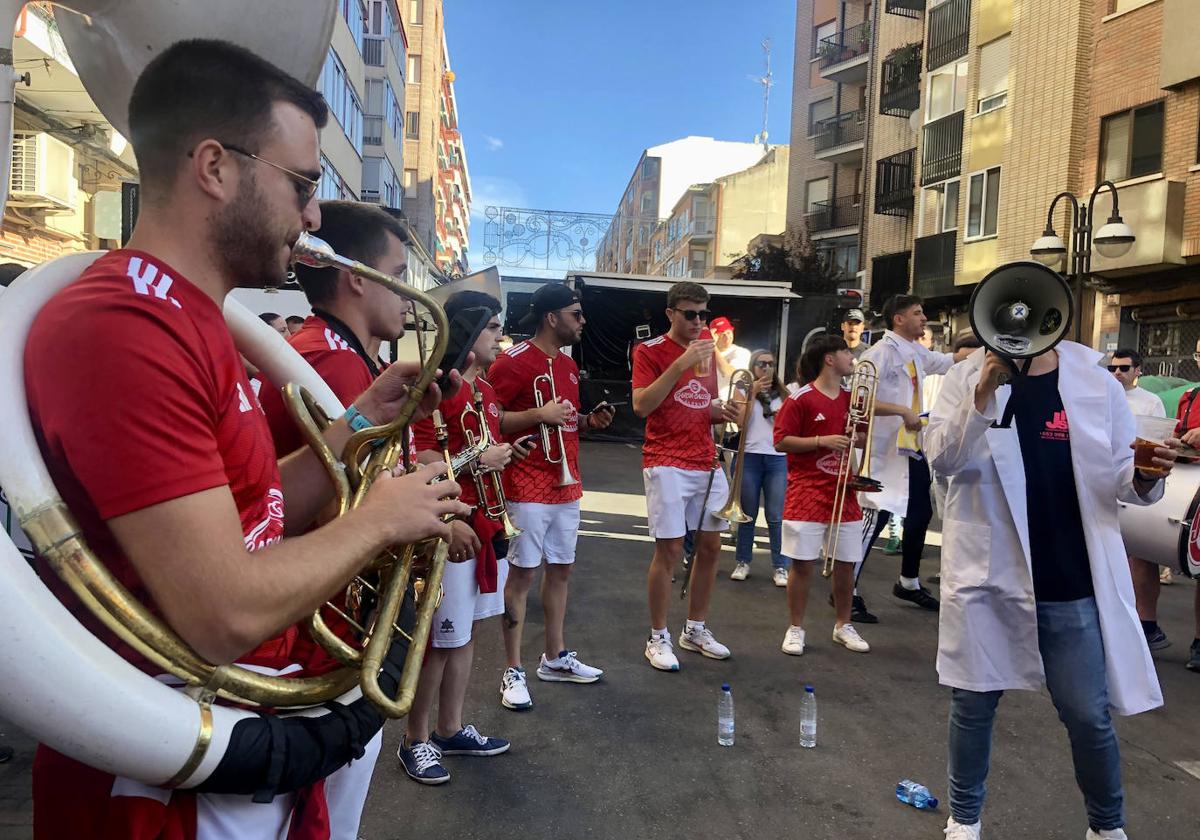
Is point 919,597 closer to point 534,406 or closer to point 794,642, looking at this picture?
point 794,642

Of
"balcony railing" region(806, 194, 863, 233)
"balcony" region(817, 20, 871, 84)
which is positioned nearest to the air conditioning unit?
"balcony railing" region(806, 194, 863, 233)

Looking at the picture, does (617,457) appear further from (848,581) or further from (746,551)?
(848,581)

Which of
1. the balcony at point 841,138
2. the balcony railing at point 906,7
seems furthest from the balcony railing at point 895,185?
the balcony at point 841,138

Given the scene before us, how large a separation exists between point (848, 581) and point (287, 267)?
4.67 meters

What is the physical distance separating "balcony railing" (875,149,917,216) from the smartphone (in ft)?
89.4

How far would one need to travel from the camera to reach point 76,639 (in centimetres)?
96

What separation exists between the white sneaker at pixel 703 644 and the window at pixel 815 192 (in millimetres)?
32648

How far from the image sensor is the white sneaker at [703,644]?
16.4ft

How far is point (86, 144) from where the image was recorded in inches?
442

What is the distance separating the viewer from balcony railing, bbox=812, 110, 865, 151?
107 ft

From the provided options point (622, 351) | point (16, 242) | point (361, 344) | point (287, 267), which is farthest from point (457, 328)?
point (622, 351)

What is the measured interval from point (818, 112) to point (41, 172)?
3290 cm

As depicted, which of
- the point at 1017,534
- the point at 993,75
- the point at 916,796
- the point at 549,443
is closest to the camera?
the point at 1017,534

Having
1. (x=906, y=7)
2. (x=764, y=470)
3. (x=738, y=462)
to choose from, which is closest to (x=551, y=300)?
(x=738, y=462)
